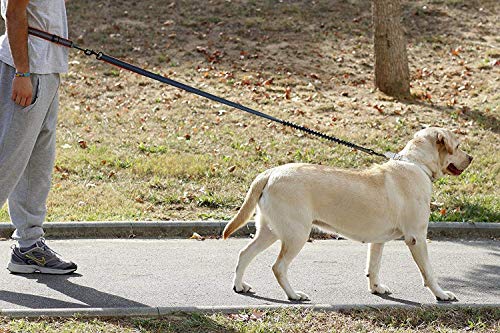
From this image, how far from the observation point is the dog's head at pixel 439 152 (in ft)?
21.5

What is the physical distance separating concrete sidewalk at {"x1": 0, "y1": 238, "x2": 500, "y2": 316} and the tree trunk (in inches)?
194

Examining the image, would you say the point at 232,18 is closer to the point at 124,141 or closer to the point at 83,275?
the point at 124,141

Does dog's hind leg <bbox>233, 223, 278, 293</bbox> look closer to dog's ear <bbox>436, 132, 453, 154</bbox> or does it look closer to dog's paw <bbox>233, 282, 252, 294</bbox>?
dog's paw <bbox>233, 282, 252, 294</bbox>

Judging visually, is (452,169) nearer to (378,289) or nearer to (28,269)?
(378,289)

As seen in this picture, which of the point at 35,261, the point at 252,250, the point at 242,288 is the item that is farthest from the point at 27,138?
the point at 242,288

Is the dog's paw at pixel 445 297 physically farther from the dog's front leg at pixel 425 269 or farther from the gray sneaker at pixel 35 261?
the gray sneaker at pixel 35 261

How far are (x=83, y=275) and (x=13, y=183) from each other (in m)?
1.10

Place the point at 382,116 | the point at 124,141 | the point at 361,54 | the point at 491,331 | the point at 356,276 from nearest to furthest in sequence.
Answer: the point at 491,331, the point at 356,276, the point at 124,141, the point at 382,116, the point at 361,54

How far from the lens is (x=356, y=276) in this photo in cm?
704

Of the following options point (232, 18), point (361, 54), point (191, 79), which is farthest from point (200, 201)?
point (232, 18)

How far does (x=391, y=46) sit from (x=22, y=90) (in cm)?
822

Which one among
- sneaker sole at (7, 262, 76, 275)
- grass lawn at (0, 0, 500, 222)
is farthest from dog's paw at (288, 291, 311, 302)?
grass lawn at (0, 0, 500, 222)

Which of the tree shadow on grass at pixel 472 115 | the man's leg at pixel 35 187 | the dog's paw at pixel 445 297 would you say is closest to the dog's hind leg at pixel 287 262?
the dog's paw at pixel 445 297

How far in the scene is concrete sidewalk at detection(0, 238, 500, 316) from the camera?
19.6 feet
